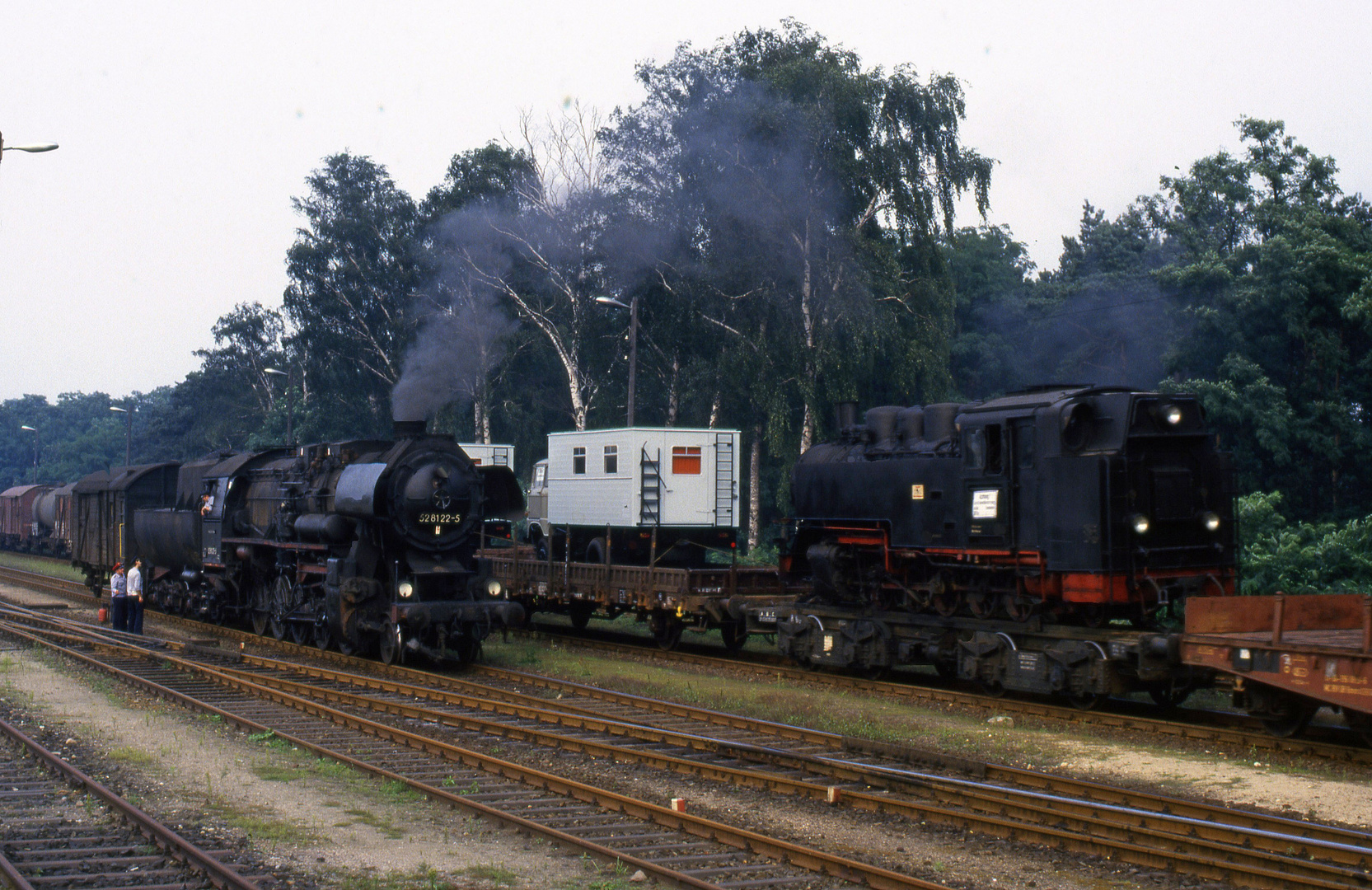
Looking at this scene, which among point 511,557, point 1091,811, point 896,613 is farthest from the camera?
point 511,557

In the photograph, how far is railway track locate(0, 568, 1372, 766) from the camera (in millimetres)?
10898

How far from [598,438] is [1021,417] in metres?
9.60

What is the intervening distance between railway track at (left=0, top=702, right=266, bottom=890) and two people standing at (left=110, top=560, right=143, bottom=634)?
483 inches

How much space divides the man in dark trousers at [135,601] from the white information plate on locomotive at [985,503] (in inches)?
628

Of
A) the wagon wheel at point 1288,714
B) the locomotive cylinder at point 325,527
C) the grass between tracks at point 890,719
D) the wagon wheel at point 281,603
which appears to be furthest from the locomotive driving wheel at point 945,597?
the wagon wheel at point 281,603

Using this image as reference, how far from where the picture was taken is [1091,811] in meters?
8.42

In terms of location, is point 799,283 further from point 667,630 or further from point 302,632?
point 302,632

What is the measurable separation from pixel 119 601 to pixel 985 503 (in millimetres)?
16786

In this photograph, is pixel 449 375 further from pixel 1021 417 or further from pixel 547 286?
pixel 1021 417

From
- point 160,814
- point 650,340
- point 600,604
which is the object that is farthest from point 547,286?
point 160,814

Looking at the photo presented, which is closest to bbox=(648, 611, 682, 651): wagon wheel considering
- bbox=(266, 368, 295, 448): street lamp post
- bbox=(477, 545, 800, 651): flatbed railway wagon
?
bbox=(477, 545, 800, 651): flatbed railway wagon

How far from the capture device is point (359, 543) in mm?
17188

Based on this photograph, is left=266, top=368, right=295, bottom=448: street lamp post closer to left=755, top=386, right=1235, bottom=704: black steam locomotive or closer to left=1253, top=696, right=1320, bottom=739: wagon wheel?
left=755, top=386, right=1235, bottom=704: black steam locomotive

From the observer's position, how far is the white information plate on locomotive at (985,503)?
1370 cm
